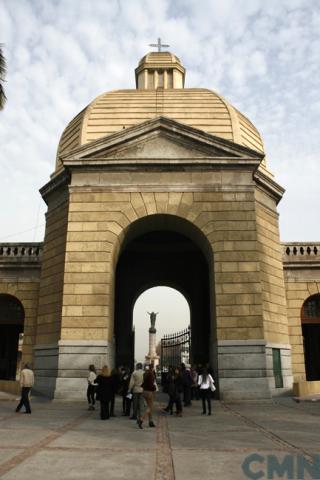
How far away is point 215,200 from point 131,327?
12.0 m

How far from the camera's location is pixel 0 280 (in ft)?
75.9

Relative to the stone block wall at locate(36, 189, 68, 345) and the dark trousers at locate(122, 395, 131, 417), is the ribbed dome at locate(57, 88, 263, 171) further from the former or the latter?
the dark trousers at locate(122, 395, 131, 417)

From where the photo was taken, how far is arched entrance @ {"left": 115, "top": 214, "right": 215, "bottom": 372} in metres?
26.5

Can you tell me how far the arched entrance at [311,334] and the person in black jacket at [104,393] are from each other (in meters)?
13.6

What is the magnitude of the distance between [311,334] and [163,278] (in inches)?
380

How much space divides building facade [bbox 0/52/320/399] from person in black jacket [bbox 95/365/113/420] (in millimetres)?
4317

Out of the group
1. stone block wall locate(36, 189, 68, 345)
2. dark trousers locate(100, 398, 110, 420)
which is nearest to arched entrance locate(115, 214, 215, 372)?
stone block wall locate(36, 189, 68, 345)

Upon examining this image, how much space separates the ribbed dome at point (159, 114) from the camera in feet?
71.9

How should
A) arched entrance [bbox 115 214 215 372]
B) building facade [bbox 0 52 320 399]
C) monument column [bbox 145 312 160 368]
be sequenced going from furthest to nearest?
1. monument column [bbox 145 312 160 368]
2. arched entrance [bbox 115 214 215 372]
3. building facade [bbox 0 52 320 399]

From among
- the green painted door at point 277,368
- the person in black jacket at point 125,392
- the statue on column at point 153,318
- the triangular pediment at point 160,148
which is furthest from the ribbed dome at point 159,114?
the statue on column at point 153,318

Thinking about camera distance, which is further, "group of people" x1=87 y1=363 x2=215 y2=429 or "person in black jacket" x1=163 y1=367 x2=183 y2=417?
"person in black jacket" x1=163 y1=367 x2=183 y2=417

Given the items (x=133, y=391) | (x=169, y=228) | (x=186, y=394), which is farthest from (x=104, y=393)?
(x=169, y=228)

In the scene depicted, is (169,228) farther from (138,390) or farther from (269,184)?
(138,390)

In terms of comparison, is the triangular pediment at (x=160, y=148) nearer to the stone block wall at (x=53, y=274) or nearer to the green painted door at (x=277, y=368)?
the stone block wall at (x=53, y=274)
